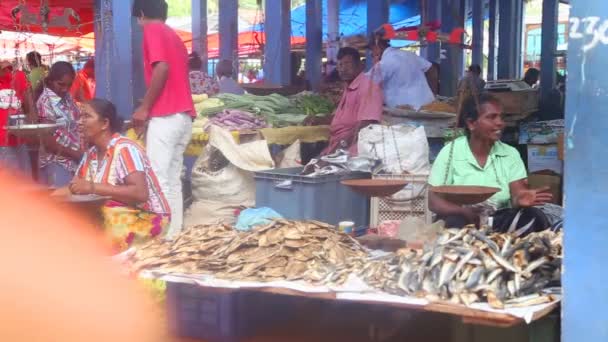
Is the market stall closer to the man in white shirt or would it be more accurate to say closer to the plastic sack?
the plastic sack

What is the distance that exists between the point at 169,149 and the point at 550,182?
158 inches

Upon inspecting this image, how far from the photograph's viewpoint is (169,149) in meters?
5.80

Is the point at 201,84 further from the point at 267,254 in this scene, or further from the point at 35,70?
the point at 267,254

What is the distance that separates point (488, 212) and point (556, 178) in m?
3.24

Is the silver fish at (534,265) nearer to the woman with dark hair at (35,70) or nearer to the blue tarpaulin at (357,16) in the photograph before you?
the woman with dark hair at (35,70)

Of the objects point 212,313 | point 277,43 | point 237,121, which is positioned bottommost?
point 212,313

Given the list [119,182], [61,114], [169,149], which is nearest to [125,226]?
[119,182]

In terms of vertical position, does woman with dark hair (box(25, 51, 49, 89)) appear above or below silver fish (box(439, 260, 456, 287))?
above

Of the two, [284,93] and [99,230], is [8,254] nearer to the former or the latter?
[99,230]

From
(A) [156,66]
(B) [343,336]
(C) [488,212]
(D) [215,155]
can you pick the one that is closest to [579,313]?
(C) [488,212]

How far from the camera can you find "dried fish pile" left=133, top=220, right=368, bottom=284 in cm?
380

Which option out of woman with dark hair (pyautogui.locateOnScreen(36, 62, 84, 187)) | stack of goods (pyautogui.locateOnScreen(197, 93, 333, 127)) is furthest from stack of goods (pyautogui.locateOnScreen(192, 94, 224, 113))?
woman with dark hair (pyautogui.locateOnScreen(36, 62, 84, 187))

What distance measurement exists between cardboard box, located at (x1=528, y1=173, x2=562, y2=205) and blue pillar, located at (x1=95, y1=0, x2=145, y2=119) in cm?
404

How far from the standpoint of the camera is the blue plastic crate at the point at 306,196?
5.74 m
